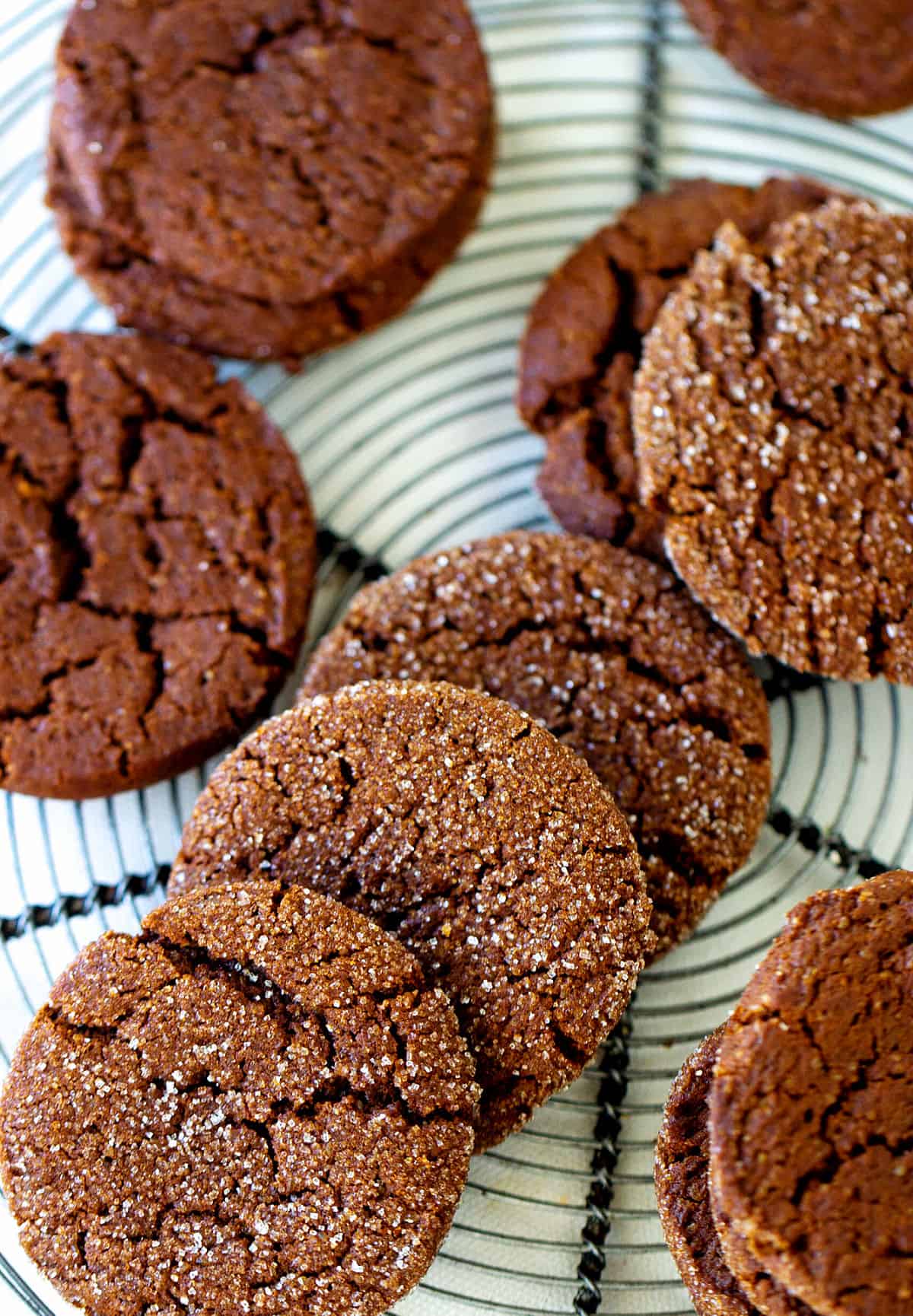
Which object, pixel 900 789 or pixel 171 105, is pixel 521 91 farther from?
pixel 900 789

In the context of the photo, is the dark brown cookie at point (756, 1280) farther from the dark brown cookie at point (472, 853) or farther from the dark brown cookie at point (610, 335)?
the dark brown cookie at point (610, 335)

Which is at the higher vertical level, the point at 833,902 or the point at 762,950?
the point at 762,950

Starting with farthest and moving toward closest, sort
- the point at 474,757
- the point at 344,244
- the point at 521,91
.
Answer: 1. the point at 521,91
2. the point at 344,244
3. the point at 474,757

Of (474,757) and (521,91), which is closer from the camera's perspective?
(474,757)

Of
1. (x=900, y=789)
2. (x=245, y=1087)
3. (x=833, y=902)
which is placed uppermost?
(x=900, y=789)

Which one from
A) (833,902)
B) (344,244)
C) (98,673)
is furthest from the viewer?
(344,244)

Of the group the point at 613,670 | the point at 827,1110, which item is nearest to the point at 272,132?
the point at 613,670

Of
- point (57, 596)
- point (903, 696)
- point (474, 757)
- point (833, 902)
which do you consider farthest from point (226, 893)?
point (903, 696)

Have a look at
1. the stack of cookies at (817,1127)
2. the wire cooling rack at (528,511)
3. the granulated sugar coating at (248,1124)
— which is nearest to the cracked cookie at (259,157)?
the wire cooling rack at (528,511)
